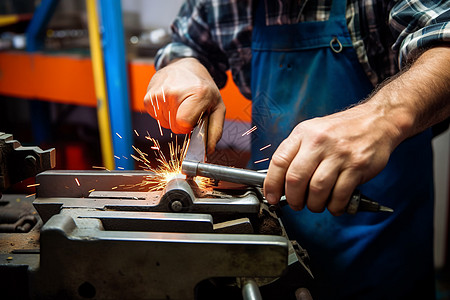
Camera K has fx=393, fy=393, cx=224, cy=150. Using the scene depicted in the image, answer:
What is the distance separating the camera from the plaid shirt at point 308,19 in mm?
1097

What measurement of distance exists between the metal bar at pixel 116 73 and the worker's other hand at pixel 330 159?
1886 millimetres

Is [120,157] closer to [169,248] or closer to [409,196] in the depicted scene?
[409,196]

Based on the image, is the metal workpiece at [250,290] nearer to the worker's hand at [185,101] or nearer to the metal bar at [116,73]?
the worker's hand at [185,101]

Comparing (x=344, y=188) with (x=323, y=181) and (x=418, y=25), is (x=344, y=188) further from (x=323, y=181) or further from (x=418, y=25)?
(x=418, y=25)

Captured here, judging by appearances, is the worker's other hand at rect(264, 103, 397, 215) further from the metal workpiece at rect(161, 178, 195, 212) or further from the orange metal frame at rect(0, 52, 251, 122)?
the orange metal frame at rect(0, 52, 251, 122)

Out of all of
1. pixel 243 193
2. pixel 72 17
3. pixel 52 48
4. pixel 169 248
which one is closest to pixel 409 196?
pixel 243 193

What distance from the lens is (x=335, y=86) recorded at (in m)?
1.35

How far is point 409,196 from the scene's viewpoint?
4.66 feet

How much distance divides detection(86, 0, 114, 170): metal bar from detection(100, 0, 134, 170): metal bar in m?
0.04

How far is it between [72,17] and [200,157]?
10.8 ft

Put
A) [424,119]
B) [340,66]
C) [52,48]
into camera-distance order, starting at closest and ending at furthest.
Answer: [424,119]
[340,66]
[52,48]

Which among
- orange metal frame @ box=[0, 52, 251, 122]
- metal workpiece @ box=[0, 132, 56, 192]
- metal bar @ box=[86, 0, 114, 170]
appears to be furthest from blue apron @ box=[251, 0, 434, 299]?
metal bar @ box=[86, 0, 114, 170]

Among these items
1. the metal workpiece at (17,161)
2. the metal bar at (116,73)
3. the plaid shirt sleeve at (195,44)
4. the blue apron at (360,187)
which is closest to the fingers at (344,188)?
the blue apron at (360,187)

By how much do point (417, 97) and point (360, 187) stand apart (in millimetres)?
535
